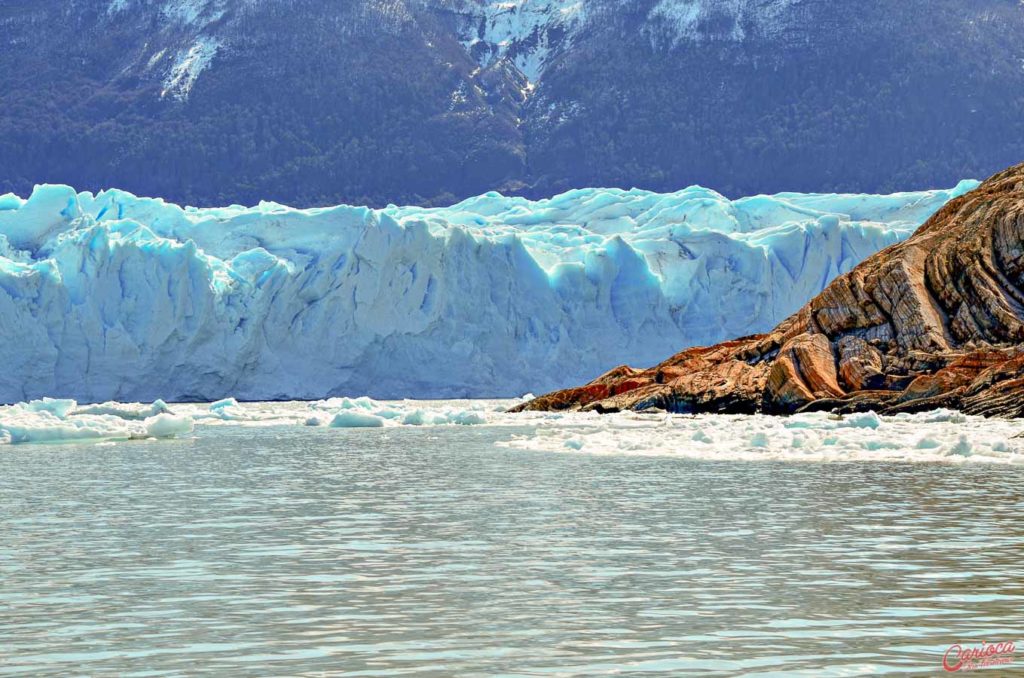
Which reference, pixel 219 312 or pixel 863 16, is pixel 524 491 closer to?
pixel 219 312

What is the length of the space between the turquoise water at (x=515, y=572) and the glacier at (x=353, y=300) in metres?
21.3

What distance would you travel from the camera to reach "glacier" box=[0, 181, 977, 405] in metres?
35.1

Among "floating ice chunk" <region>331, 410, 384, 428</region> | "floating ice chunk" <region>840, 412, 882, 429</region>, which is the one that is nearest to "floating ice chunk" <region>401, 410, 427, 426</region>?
"floating ice chunk" <region>331, 410, 384, 428</region>

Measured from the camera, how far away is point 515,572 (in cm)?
800

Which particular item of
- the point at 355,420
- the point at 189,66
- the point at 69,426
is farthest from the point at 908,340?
the point at 189,66

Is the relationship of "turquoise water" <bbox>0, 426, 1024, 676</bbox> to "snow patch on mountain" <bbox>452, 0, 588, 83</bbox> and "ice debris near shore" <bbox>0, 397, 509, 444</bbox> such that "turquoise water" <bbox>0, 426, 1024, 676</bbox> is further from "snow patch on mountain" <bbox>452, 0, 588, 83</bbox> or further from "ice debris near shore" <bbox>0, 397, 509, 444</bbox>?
"snow patch on mountain" <bbox>452, 0, 588, 83</bbox>

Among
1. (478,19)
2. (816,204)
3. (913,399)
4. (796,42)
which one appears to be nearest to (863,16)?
(796,42)

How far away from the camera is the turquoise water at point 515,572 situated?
19.6 feet

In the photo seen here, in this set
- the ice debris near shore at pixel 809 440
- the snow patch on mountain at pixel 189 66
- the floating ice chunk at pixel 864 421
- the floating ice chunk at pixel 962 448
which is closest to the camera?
the floating ice chunk at pixel 962 448

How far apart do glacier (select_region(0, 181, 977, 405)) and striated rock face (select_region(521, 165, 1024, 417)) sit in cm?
875

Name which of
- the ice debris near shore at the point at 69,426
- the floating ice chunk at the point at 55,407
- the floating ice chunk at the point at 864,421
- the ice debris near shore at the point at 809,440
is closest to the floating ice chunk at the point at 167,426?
the ice debris near shore at the point at 69,426

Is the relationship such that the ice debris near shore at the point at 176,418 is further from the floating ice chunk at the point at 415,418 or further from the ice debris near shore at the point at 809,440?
the ice debris near shore at the point at 809,440

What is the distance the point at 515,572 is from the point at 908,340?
1839 cm

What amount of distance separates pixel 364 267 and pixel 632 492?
2464 cm
